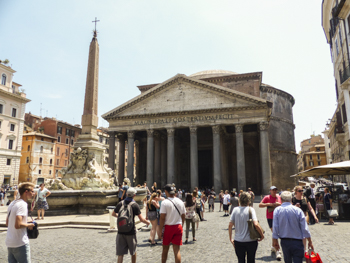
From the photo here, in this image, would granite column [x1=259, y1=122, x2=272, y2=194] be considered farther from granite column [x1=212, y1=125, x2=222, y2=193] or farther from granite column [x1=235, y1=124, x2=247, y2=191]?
granite column [x1=212, y1=125, x2=222, y2=193]

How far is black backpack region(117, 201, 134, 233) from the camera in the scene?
3984mm

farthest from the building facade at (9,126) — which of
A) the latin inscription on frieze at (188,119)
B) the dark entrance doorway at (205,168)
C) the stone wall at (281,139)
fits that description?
the stone wall at (281,139)

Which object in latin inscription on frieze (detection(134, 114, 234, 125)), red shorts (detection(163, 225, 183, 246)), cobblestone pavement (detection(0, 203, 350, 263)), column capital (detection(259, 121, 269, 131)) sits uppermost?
latin inscription on frieze (detection(134, 114, 234, 125))

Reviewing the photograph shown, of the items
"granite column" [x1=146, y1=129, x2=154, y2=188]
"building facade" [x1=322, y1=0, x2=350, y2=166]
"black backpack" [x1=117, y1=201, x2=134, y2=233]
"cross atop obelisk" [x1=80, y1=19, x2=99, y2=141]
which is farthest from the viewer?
"granite column" [x1=146, y1=129, x2=154, y2=188]

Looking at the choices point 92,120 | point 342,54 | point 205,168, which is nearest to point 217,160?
point 205,168

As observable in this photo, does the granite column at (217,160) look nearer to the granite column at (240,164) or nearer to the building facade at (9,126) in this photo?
the granite column at (240,164)

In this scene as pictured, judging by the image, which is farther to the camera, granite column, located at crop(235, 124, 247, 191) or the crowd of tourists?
granite column, located at crop(235, 124, 247, 191)

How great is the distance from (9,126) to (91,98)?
92.1ft

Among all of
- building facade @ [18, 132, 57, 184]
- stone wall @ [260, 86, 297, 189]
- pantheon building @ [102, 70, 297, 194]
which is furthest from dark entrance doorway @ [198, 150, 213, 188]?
building facade @ [18, 132, 57, 184]

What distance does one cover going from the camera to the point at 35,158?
3972 centimetres

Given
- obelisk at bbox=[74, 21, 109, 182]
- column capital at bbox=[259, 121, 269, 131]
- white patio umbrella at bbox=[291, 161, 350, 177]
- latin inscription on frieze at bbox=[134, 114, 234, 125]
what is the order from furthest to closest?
latin inscription on frieze at bbox=[134, 114, 234, 125] → column capital at bbox=[259, 121, 269, 131] → white patio umbrella at bbox=[291, 161, 350, 177] → obelisk at bbox=[74, 21, 109, 182]

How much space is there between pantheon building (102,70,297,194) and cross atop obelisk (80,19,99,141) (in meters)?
16.3

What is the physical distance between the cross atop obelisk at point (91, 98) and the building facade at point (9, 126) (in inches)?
1028

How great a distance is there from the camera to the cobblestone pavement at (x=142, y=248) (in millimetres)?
5164
